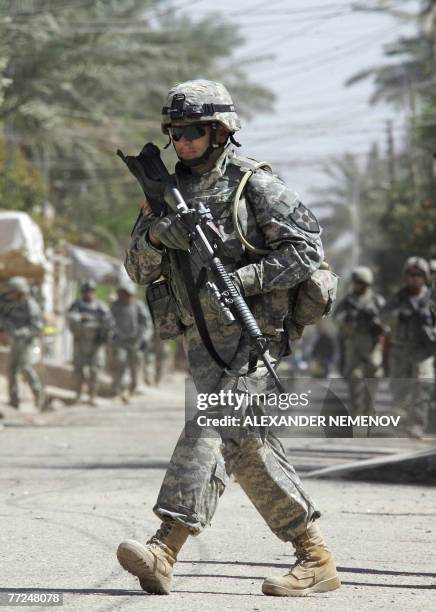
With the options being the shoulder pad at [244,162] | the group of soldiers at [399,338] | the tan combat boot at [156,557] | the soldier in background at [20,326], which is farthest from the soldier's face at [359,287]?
the tan combat boot at [156,557]

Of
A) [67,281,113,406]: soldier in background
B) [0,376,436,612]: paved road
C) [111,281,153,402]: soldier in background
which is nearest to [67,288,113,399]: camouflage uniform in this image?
[67,281,113,406]: soldier in background

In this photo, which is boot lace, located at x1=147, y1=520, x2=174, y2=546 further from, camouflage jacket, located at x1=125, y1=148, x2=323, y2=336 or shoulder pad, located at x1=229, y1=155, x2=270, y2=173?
shoulder pad, located at x1=229, y1=155, x2=270, y2=173

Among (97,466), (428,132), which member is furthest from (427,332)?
(428,132)

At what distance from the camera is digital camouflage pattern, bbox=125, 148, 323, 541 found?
16.3 feet

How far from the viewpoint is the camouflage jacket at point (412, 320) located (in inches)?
551

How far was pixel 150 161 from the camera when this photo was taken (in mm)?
5305

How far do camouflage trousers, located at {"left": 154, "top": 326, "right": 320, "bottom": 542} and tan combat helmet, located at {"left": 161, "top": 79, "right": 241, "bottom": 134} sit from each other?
2.52ft

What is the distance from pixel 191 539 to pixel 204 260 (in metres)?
2.07

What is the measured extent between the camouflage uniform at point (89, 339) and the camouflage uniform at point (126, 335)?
87 cm

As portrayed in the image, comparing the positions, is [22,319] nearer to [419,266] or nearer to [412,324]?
[412,324]

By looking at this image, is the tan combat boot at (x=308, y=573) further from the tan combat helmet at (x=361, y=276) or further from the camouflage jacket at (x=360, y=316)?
the tan combat helmet at (x=361, y=276)

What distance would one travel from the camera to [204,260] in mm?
5027

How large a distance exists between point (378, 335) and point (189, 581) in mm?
10548

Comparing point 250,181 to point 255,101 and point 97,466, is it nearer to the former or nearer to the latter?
point 97,466
